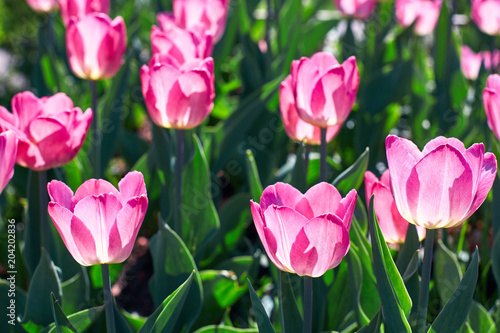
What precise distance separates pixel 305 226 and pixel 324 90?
0.42m

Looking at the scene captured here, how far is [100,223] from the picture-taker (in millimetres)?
920

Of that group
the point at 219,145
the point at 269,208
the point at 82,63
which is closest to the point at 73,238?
the point at 269,208

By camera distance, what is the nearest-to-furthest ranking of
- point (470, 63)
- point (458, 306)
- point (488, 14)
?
1. point (458, 306)
2. point (488, 14)
3. point (470, 63)

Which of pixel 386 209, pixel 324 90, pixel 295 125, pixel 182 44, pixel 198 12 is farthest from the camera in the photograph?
pixel 198 12

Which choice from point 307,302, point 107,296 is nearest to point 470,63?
point 307,302

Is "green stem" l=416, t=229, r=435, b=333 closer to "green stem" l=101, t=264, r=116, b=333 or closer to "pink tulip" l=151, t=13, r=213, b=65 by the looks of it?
"green stem" l=101, t=264, r=116, b=333

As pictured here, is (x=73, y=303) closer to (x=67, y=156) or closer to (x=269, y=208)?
(x=67, y=156)

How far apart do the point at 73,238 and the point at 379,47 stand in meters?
1.63

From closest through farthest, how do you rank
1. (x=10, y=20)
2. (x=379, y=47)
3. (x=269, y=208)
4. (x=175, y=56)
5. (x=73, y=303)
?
(x=269, y=208) < (x=73, y=303) < (x=175, y=56) < (x=379, y=47) < (x=10, y=20)

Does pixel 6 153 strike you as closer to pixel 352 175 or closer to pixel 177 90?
pixel 177 90

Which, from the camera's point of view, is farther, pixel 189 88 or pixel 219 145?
pixel 219 145

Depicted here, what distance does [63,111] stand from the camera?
123 centimetres

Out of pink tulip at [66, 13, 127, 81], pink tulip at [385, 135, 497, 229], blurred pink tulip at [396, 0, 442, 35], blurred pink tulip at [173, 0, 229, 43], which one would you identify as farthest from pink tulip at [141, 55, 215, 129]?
blurred pink tulip at [396, 0, 442, 35]

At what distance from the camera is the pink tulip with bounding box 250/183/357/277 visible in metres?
0.87
